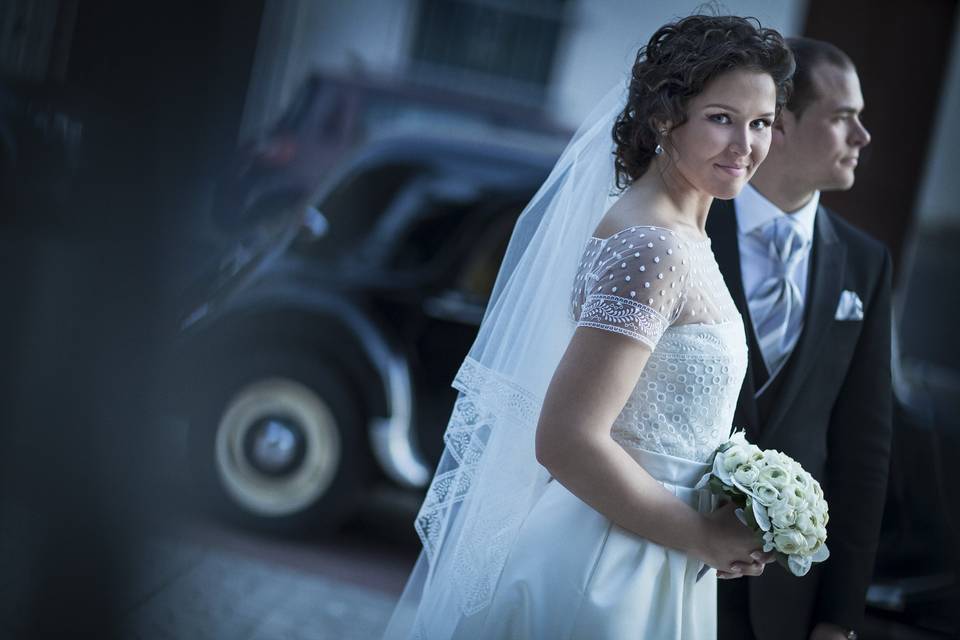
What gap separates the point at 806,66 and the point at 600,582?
122cm

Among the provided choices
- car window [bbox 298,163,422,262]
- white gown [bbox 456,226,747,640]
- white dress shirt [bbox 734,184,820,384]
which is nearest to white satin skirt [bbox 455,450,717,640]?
white gown [bbox 456,226,747,640]

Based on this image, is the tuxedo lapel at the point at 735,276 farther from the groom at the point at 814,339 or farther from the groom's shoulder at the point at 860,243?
the groom's shoulder at the point at 860,243

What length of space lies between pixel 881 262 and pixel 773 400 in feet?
1.49

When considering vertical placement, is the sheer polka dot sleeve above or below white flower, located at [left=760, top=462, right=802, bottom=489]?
above

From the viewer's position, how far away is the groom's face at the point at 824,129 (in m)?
2.19

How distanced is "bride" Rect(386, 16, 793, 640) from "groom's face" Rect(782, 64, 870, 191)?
0.42 meters

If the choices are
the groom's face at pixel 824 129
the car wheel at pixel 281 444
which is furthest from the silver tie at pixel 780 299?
the car wheel at pixel 281 444

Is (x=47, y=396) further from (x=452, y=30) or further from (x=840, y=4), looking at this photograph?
(x=452, y=30)

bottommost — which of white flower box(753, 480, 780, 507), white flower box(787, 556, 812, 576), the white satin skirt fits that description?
the white satin skirt

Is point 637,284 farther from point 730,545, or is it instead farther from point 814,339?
point 814,339

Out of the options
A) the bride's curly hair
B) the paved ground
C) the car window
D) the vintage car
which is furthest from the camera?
the car window

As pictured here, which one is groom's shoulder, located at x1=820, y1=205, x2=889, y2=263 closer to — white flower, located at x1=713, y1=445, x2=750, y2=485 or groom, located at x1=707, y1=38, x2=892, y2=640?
groom, located at x1=707, y1=38, x2=892, y2=640

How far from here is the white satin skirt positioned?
1.68 metres

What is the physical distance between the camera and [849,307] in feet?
7.12
